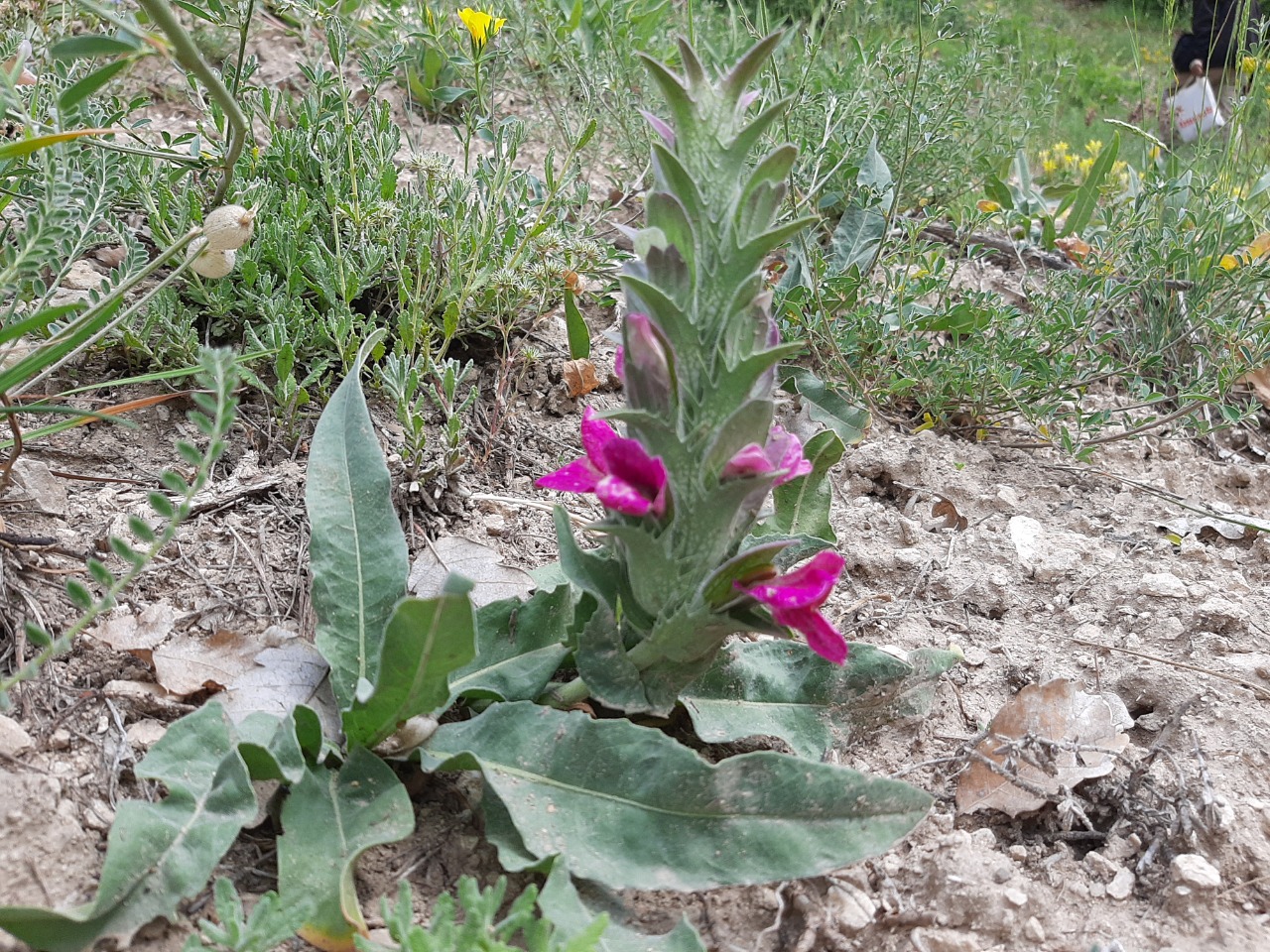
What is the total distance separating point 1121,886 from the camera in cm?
143

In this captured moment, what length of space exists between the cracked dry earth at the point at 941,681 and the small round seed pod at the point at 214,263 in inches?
13.2

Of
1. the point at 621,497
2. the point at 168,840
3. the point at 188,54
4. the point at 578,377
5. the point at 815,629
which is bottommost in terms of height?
the point at 168,840

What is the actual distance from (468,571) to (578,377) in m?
0.76

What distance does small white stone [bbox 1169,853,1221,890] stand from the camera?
1.40 m

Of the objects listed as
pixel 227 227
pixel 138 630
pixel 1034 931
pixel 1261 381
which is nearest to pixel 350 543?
pixel 138 630

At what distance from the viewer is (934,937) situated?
134 cm

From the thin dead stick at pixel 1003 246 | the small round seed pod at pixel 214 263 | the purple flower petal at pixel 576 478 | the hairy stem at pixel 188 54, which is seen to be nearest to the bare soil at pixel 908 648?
the small round seed pod at pixel 214 263

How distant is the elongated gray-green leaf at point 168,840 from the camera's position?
107 centimetres

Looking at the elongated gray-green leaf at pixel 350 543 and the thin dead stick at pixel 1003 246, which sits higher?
the thin dead stick at pixel 1003 246

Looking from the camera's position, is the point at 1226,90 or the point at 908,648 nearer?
the point at 908,648

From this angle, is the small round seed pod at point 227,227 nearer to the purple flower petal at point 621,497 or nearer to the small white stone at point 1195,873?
the purple flower petal at point 621,497

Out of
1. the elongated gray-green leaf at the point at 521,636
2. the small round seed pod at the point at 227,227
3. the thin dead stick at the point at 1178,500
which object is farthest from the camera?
the thin dead stick at the point at 1178,500

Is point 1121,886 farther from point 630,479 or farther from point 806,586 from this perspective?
point 630,479

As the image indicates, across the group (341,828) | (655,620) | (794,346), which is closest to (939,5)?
(794,346)
